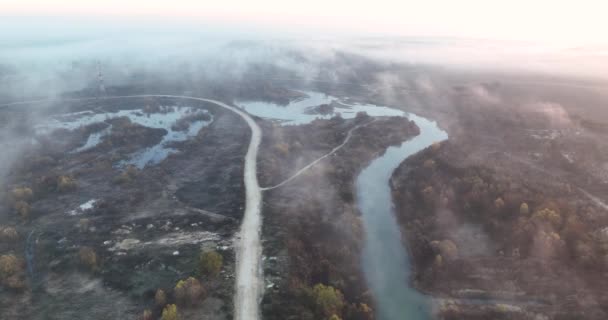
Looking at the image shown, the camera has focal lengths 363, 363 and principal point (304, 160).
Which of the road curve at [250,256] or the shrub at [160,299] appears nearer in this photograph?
the road curve at [250,256]

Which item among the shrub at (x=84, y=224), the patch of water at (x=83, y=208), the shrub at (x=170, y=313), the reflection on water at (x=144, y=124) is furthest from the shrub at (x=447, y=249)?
the reflection on water at (x=144, y=124)

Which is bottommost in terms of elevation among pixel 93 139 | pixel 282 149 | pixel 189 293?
pixel 93 139

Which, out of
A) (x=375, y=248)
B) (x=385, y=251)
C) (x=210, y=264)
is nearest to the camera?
(x=210, y=264)

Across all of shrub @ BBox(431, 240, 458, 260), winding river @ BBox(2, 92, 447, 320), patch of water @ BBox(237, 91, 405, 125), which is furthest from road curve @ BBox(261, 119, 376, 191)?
shrub @ BBox(431, 240, 458, 260)

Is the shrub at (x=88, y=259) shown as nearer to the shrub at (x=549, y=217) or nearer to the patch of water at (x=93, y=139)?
the patch of water at (x=93, y=139)

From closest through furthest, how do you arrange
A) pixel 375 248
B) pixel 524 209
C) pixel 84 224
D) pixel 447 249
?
pixel 447 249
pixel 375 248
pixel 84 224
pixel 524 209

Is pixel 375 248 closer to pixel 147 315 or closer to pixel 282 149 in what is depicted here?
pixel 147 315

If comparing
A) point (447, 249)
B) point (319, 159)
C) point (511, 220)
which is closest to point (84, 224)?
point (319, 159)
